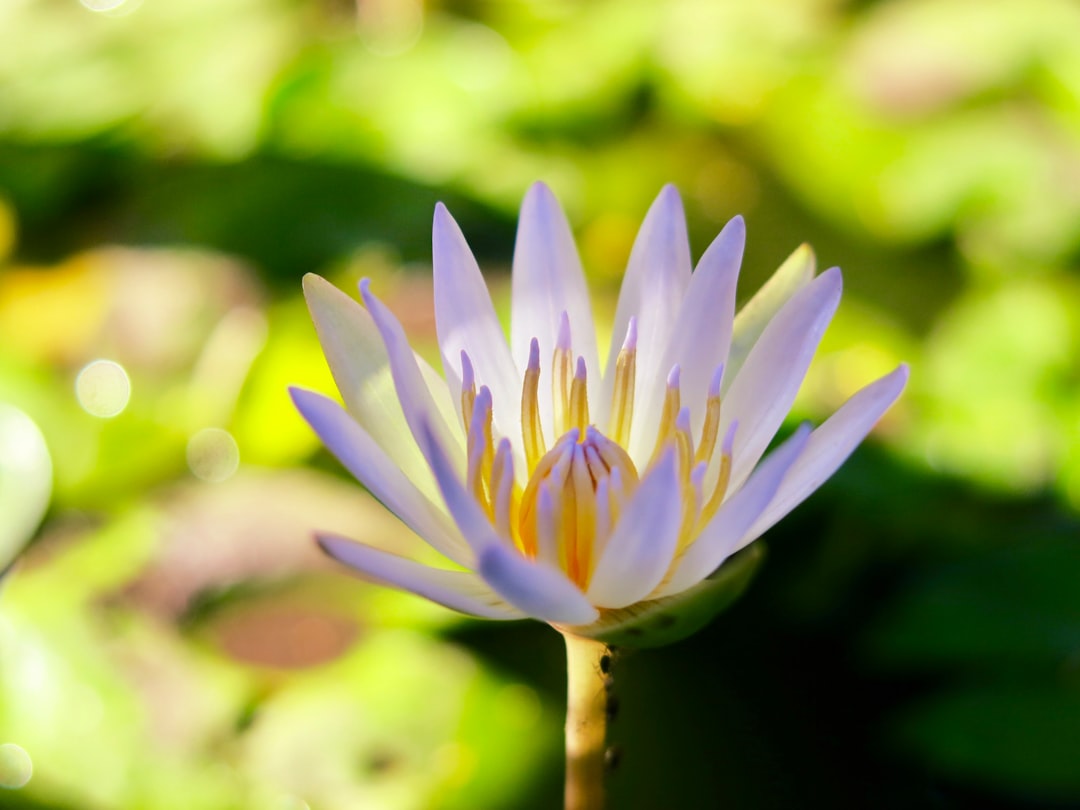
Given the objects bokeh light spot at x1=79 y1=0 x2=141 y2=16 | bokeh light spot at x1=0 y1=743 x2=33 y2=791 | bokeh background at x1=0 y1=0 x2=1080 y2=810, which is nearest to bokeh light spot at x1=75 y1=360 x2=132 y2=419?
bokeh background at x1=0 y1=0 x2=1080 y2=810

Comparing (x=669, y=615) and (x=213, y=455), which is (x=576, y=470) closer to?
(x=669, y=615)

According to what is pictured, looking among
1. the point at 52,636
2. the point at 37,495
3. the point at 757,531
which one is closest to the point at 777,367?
the point at 757,531

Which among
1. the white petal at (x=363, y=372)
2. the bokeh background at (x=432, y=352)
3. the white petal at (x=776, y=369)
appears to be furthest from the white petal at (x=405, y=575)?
the bokeh background at (x=432, y=352)

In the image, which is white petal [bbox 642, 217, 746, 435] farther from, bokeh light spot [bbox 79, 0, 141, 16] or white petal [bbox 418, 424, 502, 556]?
bokeh light spot [bbox 79, 0, 141, 16]

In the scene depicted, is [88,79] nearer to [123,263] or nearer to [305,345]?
[123,263]

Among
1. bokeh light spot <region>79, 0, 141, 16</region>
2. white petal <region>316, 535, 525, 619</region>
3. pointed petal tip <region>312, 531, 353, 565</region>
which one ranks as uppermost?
bokeh light spot <region>79, 0, 141, 16</region>
